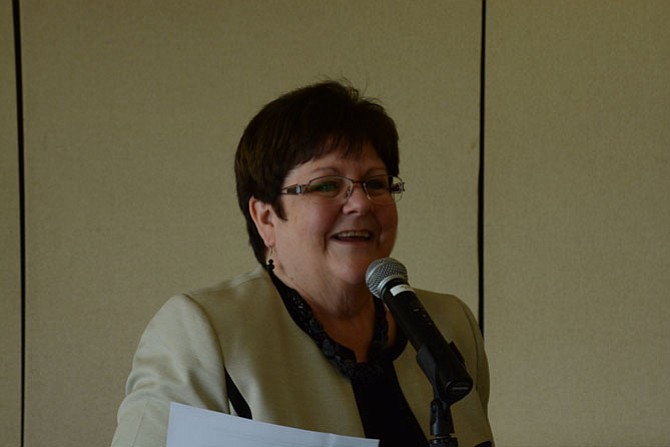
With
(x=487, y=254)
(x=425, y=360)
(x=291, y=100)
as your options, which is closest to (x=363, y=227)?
(x=291, y=100)

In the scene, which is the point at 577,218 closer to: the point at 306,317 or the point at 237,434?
the point at 306,317

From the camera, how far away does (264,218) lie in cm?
179

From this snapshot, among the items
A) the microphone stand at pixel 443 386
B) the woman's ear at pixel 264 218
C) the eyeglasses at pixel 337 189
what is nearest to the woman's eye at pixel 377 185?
the eyeglasses at pixel 337 189

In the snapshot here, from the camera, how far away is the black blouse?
1635 mm

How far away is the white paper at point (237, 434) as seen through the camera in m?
1.25

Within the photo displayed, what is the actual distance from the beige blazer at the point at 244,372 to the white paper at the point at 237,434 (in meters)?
0.15

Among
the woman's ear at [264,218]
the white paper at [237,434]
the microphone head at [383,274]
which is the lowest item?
the white paper at [237,434]

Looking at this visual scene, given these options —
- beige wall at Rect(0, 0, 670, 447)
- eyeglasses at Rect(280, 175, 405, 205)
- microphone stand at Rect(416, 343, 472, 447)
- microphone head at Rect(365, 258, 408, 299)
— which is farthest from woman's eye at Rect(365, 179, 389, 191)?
beige wall at Rect(0, 0, 670, 447)

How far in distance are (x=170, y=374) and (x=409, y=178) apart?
1.70 meters

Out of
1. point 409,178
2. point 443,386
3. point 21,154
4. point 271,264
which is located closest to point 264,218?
point 271,264

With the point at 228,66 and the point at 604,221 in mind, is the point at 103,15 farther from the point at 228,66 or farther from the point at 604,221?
the point at 604,221

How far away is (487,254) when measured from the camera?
308 centimetres

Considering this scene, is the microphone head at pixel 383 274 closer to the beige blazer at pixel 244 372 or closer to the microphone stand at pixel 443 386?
the microphone stand at pixel 443 386

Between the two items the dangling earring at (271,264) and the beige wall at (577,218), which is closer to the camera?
the dangling earring at (271,264)
